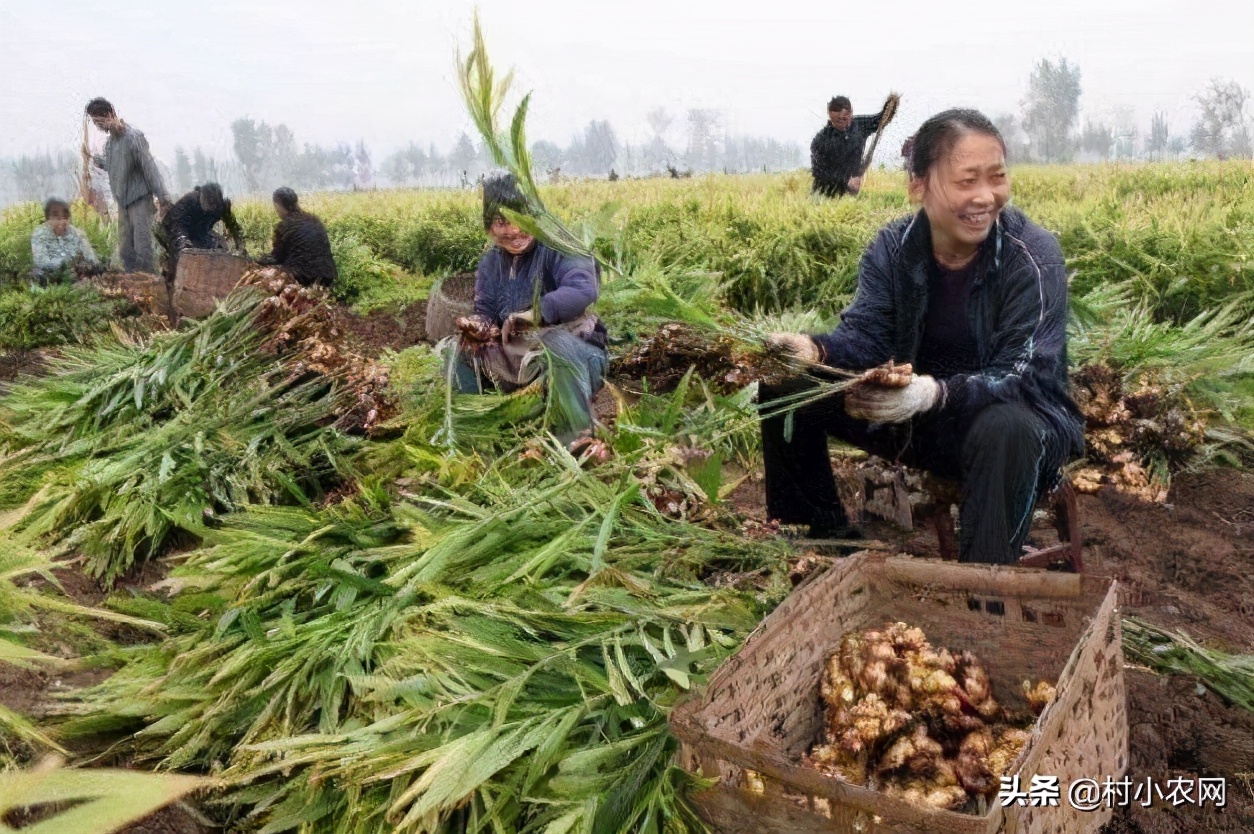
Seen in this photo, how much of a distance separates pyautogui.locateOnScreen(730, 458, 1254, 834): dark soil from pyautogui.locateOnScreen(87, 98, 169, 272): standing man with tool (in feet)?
25.2

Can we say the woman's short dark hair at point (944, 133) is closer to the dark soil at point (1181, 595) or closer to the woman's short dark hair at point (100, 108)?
the dark soil at point (1181, 595)

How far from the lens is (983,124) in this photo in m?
2.38

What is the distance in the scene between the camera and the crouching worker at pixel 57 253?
9398 mm

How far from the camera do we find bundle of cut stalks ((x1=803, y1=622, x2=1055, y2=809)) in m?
1.73

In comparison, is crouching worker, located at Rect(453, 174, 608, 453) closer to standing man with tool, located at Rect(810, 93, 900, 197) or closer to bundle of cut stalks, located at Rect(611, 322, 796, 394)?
bundle of cut stalks, located at Rect(611, 322, 796, 394)

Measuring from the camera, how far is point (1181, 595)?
2.87 m

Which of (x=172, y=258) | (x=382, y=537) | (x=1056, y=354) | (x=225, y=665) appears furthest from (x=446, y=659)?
(x=172, y=258)

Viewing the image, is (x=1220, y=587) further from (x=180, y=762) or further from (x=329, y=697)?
(x=180, y=762)

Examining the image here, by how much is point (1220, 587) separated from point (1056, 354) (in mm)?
1088

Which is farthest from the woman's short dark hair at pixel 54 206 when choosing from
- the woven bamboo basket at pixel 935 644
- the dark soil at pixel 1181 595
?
the woven bamboo basket at pixel 935 644

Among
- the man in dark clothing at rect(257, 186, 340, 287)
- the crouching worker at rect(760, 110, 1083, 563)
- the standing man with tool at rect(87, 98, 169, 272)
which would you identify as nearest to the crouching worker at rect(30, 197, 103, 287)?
the standing man with tool at rect(87, 98, 169, 272)

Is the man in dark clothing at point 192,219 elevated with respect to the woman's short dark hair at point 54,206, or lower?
lower

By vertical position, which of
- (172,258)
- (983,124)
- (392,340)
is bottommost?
(392,340)

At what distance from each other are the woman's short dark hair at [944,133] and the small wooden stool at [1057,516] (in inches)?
31.1
